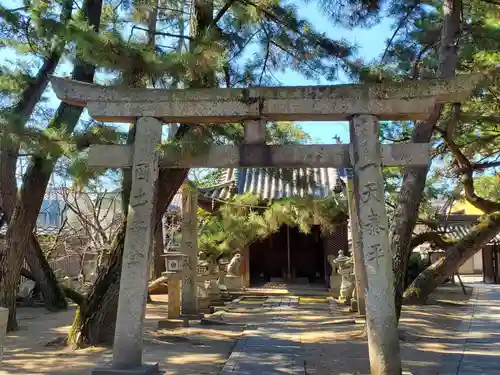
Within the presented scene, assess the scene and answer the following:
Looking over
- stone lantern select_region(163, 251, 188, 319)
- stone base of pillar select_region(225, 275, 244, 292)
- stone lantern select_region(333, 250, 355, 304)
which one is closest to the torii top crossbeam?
stone lantern select_region(163, 251, 188, 319)

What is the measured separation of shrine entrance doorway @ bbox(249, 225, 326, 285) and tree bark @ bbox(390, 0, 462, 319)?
11513 millimetres

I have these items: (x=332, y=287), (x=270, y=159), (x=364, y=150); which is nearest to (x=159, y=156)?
(x=270, y=159)

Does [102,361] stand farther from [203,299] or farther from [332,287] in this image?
[332,287]

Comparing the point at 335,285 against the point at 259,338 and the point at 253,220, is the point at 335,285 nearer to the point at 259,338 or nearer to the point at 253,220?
the point at 253,220

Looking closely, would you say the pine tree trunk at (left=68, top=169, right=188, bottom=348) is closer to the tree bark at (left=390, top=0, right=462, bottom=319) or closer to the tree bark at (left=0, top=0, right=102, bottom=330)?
the tree bark at (left=0, top=0, right=102, bottom=330)

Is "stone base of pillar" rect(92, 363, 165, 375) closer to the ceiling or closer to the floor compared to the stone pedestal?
closer to the floor

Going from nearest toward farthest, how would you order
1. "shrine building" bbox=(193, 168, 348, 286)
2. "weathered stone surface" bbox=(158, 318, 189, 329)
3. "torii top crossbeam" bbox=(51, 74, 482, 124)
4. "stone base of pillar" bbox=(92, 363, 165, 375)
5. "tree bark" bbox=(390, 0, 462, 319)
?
"stone base of pillar" bbox=(92, 363, 165, 375), "torii top crossbeam" bbox=(51, 74, 482, 124), "tree bark" bbox=(390, 0, 462, 319), "weathered stone surface" bbox=(158, 318, 189, 329), "shrine building" bbox=(193, 168, 348, 286)

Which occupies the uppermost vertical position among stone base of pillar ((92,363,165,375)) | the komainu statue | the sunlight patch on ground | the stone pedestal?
the komainu statue

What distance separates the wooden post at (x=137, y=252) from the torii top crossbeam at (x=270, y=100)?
283 mm

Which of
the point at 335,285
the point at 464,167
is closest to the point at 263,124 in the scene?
the point at 464,167

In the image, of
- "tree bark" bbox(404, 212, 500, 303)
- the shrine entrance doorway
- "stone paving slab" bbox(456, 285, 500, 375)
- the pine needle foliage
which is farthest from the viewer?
the shrine entrance doorway

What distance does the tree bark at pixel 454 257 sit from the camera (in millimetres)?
13352

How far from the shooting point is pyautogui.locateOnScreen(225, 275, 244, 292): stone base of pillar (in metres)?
17.2

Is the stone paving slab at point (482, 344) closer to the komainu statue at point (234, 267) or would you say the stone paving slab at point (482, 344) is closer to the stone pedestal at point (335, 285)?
the stone pedestal at point (335, 285)
